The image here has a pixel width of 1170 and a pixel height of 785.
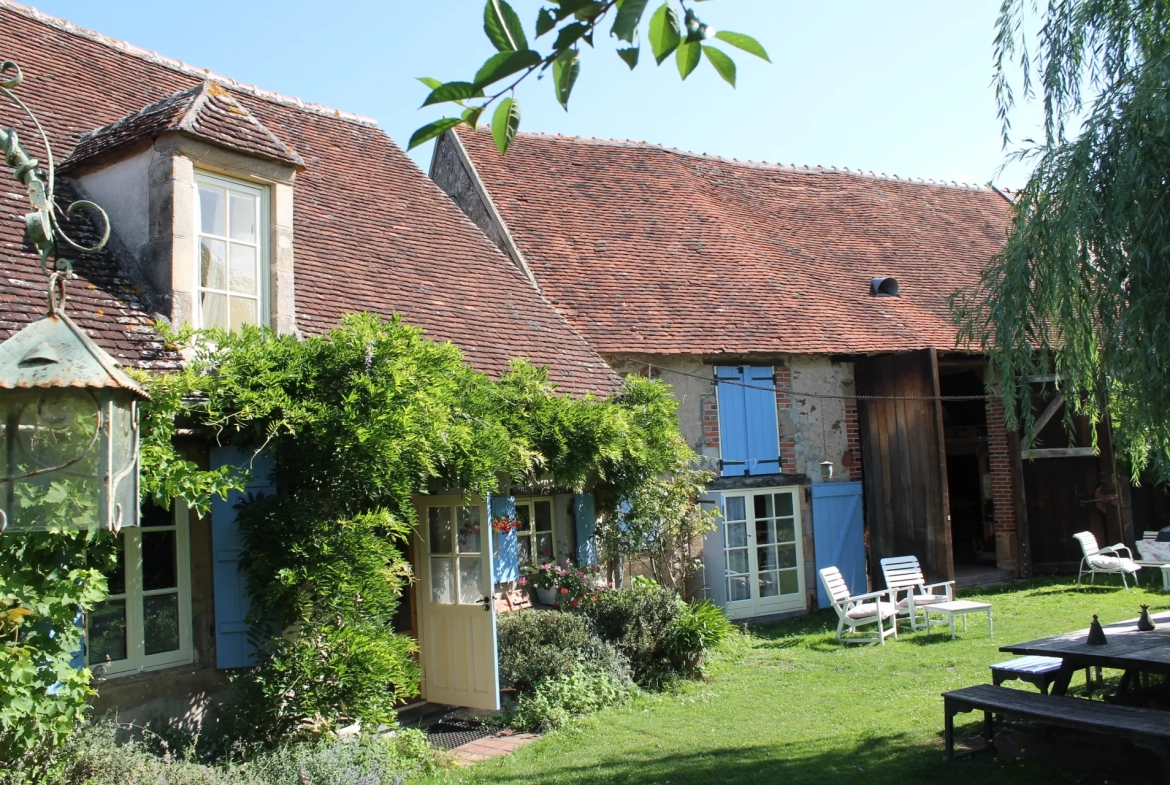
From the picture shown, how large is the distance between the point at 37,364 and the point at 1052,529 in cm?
1474

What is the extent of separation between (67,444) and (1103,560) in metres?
13.2

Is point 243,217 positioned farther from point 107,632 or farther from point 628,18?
point 628,18

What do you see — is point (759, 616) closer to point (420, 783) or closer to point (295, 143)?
point (420, 783)

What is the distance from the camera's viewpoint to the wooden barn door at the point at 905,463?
12234 millimetres

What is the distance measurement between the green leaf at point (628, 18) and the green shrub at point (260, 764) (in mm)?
4865

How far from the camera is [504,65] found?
1.75 m

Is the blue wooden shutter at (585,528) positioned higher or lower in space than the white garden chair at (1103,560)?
higher

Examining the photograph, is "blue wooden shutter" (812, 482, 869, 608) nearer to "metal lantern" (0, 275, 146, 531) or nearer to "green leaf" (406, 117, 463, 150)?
"metal lantern" (0, 275, 146, 531)

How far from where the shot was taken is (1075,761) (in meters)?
5.43

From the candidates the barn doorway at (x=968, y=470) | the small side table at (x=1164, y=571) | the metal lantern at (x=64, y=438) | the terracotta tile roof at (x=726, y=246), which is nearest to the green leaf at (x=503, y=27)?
the metal lantern at (x=64, y=438)

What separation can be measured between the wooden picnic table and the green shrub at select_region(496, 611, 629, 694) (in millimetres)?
3260

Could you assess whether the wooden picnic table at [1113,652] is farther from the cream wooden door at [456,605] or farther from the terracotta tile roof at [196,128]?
the terracotta tile roof at [196,128]

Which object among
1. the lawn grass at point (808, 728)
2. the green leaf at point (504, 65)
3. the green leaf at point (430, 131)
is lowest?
the lawn grass at point (808, 728)

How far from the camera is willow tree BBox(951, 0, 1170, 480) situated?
206 inches
